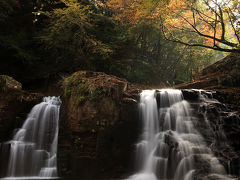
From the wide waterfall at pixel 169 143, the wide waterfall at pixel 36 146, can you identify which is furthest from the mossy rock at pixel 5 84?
the wide waterfall at pixel 169 143

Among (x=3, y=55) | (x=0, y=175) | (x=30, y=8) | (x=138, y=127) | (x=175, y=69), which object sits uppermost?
(x=30, y=8)

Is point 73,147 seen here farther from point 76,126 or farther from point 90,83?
point 90,83

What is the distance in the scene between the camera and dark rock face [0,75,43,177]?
7.55m

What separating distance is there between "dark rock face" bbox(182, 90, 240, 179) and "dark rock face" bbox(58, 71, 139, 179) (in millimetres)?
2508

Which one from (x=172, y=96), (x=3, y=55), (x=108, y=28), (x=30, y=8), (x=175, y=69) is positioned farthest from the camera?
(x=175, y=69)

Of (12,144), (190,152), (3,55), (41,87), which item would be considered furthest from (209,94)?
(3,55)

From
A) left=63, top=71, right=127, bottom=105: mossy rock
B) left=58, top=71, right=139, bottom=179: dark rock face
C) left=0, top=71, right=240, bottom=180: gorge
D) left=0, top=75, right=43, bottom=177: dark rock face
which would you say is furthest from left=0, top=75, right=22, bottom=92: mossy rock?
left=58, top=71, right=139, bottom=179: dark rock face

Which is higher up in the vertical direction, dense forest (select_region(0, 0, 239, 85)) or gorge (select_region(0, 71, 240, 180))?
dense forest (select_region(0, 0, 239, 85))

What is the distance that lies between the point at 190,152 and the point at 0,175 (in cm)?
684

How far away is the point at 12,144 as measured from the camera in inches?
287

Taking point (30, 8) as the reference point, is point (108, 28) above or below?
below

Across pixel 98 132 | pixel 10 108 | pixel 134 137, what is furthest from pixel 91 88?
pixel 10 108

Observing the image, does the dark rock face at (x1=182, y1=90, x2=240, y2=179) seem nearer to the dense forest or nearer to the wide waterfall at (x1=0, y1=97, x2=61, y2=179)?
the dense forest

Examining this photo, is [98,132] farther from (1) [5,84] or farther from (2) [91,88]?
(1) [5,84]
